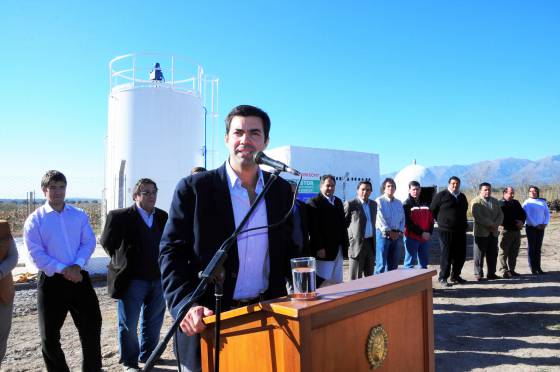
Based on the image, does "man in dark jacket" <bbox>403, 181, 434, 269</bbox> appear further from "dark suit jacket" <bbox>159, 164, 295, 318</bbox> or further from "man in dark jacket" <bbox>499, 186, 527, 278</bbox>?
"dark suit jacket" <bbox>159, 164, 295, 318</bbox>

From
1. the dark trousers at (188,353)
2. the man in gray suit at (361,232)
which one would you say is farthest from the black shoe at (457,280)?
the dark trousers at (188,353)

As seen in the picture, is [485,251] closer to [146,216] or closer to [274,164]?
[146,216]

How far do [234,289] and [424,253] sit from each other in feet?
21.8

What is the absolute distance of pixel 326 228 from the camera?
602 centimetres

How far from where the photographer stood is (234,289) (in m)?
2.03

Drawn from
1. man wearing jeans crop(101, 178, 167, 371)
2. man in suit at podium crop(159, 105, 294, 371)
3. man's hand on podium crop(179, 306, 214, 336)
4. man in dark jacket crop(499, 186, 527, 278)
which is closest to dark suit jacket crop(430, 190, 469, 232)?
man in dark jacket crop(499, 186, 527, 278)

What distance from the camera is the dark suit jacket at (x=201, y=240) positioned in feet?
6.46

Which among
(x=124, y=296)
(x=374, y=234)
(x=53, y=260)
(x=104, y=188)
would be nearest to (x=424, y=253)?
(x=374, y=234)

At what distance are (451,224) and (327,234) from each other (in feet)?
11.4

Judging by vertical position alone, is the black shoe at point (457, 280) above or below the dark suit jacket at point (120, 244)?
below

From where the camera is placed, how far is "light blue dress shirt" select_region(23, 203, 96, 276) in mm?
3693

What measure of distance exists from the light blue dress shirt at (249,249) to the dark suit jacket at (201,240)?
37 millimetres

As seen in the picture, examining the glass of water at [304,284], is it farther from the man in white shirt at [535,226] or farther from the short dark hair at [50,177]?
the man in white shirt at [535,226]

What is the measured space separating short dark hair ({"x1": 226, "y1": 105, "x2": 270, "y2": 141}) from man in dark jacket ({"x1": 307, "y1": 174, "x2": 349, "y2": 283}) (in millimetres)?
3927
